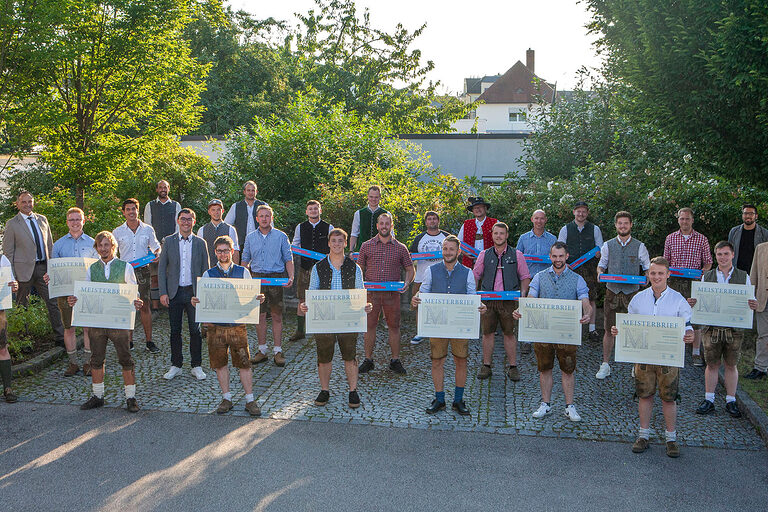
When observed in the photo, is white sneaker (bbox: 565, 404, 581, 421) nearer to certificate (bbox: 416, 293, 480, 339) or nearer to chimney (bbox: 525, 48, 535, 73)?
certificate (bbox: 416, 293, 480, 339)

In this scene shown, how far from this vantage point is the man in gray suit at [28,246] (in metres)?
9.66

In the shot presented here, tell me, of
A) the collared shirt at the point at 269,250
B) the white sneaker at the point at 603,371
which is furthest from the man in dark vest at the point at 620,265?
the collared shirt at the point at 269,250

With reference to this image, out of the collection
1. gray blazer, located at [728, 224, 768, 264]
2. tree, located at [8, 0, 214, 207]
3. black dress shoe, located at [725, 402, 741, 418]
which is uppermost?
tree, located at [8, 0, 214, 207]

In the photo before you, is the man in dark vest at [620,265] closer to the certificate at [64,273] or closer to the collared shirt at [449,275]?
the collared shirt at [449,275]

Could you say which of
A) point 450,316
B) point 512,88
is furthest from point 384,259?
point 512,88

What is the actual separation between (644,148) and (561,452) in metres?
11.6

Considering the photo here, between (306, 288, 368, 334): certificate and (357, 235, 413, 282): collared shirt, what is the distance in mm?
1518

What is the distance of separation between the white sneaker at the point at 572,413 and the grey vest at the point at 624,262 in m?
2.31

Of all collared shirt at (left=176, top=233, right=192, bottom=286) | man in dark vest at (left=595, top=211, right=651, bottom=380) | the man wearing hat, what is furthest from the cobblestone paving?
the man wearing hat

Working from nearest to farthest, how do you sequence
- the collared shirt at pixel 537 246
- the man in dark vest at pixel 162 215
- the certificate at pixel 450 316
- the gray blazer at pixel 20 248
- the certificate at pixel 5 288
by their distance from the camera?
the certificate at pixel 450 316 → the certificate at pixel 5 288 → the gray blazer at pixel 20 248 → the collared shirt at pixel 537 246 → the man in dark vest at pixel 162 215

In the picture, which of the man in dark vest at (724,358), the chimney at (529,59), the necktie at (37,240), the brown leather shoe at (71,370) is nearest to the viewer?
the man in dark vest at (724,358)

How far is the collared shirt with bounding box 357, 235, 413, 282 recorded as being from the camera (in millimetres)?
9266

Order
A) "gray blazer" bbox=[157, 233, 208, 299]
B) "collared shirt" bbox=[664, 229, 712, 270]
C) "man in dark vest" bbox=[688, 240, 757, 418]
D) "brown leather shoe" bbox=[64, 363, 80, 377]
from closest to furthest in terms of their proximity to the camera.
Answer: "man in dark vest" bbox=[688, 240, 757, 418]
"gray blazer" bbox=[157, 233, 208, 299]
"brown leather shoe" bbox=[64, 363, 80, 377]
"collared shirt" bbox=[664, 229, 712, 270]

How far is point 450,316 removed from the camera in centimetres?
768
